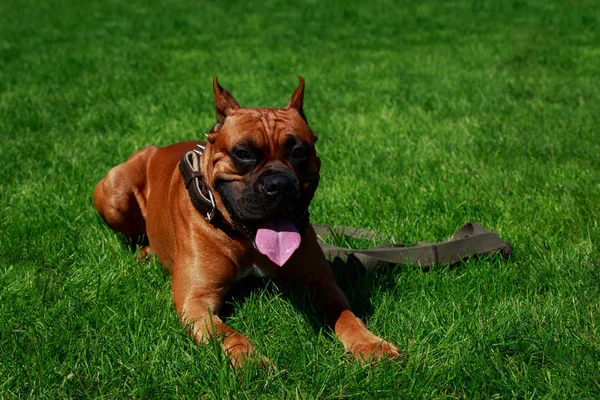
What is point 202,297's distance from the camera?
3420 mm

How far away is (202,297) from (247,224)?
1.48 feet

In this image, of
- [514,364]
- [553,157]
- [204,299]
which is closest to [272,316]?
[204,299]

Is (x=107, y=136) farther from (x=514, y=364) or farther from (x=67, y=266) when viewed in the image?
(x=514, y=364)

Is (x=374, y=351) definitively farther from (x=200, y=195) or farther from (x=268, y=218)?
(x=200, y=195)

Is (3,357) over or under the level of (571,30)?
over

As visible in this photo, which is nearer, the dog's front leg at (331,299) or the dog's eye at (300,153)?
the dog's front leg at (331,299)

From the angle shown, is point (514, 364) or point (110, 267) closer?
point (514, 364)

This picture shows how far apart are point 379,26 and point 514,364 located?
11892 millimetres

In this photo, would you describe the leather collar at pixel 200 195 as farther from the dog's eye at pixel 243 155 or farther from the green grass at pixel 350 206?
the green grass at pixel 350 206

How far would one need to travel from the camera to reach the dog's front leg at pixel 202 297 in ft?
10.3

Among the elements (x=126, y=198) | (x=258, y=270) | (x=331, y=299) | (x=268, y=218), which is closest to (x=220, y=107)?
(x=268, y=218)

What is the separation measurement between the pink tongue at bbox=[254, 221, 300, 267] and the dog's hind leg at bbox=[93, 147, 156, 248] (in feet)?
5.32

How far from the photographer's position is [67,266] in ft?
13.3

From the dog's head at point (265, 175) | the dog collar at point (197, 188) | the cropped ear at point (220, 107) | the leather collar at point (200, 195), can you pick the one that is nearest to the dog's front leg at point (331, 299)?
the dog's head at point (265, 175)
